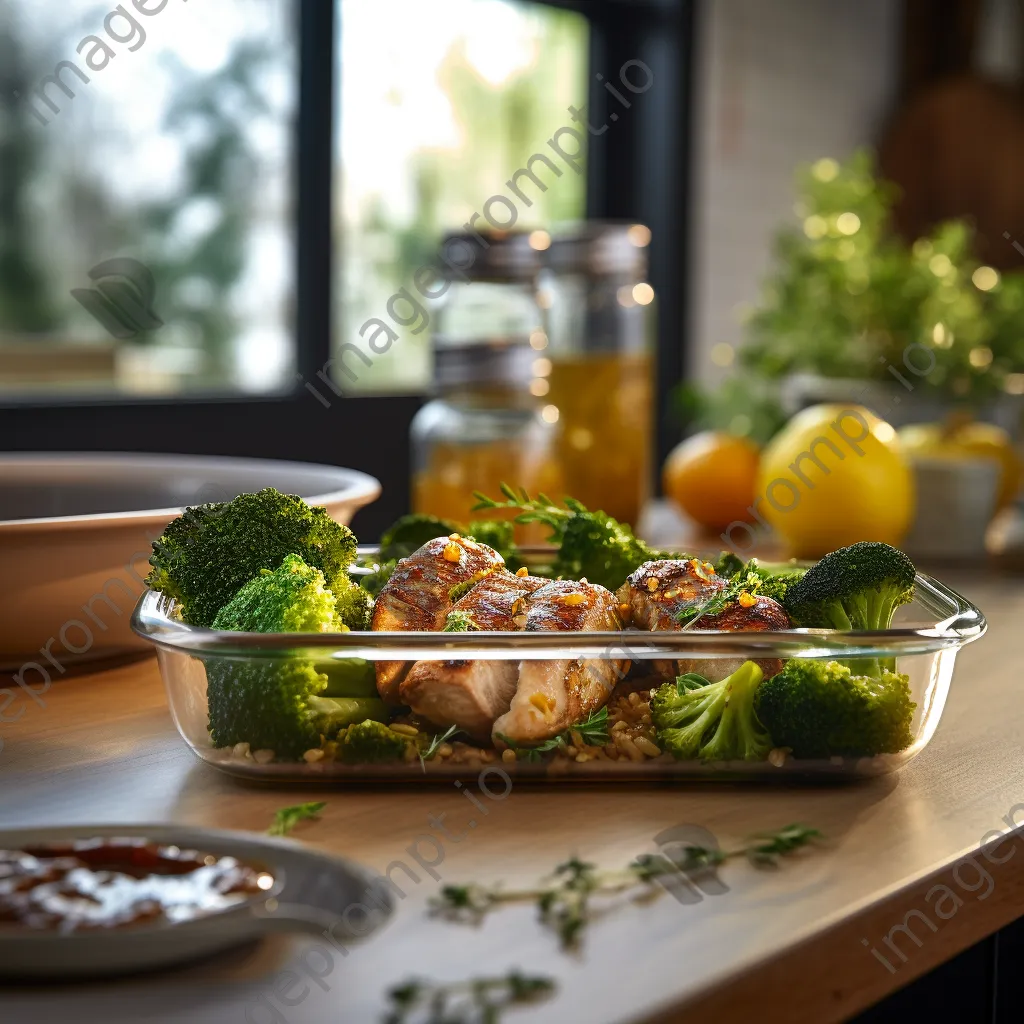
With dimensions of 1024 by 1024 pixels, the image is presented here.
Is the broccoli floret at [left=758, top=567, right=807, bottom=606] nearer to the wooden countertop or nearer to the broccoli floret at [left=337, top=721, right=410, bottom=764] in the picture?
the wooden countertop

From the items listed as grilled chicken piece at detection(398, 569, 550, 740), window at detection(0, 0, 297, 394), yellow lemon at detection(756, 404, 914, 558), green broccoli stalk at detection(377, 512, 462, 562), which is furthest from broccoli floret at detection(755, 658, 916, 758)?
window at detection(0, 0, 297, 394)

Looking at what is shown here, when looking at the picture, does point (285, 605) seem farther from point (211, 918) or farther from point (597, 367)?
point (597, 367)

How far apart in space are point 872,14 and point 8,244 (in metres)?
2.82

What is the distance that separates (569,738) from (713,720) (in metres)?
0.08

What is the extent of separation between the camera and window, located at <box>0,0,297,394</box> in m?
2.36

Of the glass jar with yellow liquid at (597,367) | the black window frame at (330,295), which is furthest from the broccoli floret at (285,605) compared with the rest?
the black window frame at (330,295)

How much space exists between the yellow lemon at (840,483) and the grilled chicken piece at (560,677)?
821 mm

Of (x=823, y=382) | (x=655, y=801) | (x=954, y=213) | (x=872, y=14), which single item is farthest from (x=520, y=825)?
(x=872, y=14)

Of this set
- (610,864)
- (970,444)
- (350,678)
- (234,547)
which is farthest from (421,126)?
(610,864)

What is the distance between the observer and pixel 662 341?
11.9ft

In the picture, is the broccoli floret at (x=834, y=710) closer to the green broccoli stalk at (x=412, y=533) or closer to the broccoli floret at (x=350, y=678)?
the broccoli floret at (x=350, y=678)

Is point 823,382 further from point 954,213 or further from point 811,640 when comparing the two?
point 954,213

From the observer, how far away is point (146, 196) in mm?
2578

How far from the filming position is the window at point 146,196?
7.75 feet
